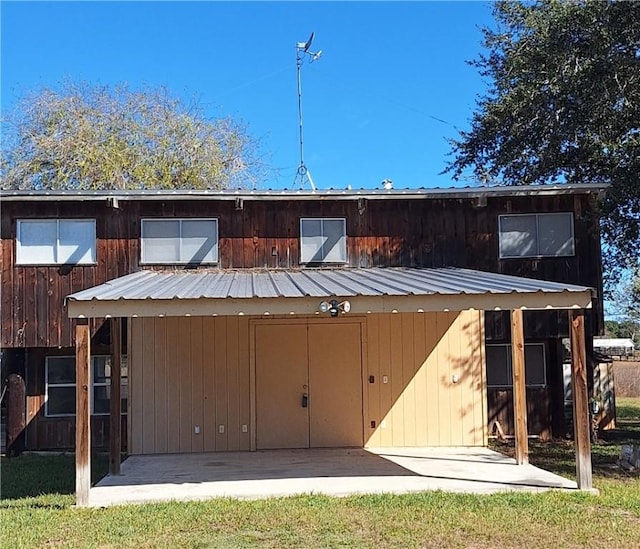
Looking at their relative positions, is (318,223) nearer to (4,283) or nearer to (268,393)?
(268,393)

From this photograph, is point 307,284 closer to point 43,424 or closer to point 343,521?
point 343,521

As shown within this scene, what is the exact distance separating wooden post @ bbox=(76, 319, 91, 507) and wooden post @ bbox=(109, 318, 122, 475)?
1.84m

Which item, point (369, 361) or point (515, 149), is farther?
point (515, 149)

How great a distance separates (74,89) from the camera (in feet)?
75.1

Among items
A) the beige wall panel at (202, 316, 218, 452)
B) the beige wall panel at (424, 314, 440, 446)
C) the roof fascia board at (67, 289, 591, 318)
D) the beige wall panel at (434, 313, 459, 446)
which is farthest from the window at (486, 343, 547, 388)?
the roof fascia board at (67, 289, 591, 318)

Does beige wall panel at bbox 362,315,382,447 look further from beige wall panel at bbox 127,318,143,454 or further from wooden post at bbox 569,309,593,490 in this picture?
wooden post at bbox 569,309,593,490

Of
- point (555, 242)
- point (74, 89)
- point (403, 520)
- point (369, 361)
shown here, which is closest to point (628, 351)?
point (555, 242)

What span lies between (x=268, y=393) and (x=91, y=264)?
12.7ft

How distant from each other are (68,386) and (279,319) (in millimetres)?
4311

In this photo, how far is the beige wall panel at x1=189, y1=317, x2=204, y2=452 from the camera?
1168 cm

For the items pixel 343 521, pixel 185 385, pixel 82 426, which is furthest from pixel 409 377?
pixel 82 426

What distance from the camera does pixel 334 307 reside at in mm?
7977

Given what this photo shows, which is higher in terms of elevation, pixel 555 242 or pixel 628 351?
pixel 555 242

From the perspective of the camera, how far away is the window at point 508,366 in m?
13.4
